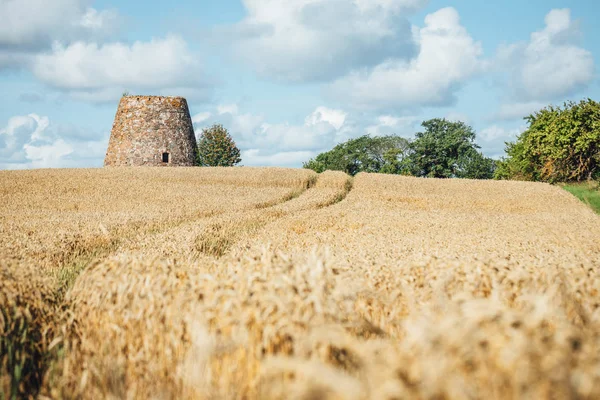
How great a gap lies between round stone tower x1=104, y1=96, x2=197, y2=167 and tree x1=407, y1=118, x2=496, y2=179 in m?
36.9

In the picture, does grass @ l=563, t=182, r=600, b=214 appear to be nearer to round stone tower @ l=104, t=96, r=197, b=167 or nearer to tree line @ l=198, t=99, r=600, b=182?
tree line @ l=198, t=99, r=600, b=182

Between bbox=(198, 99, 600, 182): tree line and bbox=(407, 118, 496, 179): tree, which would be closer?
bbox=(198, 99, 600, 182): tree line

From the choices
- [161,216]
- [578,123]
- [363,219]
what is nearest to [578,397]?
[363,219]

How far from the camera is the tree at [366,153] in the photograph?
262 feet

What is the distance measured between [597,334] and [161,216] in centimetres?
1766

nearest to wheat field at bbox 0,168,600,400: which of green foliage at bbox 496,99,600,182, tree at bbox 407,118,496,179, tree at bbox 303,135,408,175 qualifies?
green foliage at bbox 496,99,600,182

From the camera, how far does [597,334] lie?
311cm

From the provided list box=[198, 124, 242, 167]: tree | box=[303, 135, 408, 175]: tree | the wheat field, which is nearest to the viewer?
the wheat field

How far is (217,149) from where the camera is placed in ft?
217

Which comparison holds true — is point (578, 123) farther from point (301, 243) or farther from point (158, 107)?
point (301, 243)

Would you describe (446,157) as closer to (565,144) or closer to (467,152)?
(467,152)

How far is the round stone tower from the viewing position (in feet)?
148

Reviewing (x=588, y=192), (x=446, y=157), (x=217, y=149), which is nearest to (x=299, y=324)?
(x=588, y=192)

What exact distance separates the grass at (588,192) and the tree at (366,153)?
112 ft
